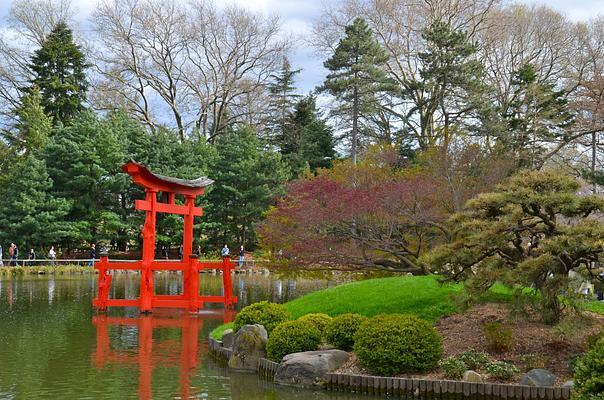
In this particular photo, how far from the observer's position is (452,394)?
953 cm

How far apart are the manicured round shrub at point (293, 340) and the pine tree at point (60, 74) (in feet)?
132

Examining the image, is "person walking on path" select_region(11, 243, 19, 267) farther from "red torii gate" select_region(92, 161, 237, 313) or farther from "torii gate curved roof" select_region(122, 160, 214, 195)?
"red torii gate" select_region(92, 161, 237, 313)

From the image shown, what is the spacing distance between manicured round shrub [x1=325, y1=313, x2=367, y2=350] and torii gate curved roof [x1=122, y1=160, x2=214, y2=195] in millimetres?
9594

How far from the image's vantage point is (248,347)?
39.0 feet

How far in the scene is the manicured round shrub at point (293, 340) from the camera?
36.7 feet

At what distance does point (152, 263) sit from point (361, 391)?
11035 millimetres

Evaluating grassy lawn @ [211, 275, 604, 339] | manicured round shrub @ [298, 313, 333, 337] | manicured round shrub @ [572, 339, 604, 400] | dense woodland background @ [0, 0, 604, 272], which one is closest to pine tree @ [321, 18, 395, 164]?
dense woodland background @ [0, 0, 604, 272]

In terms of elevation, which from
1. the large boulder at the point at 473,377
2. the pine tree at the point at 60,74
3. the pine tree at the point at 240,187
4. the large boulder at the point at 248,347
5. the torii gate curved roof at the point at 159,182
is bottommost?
the large boulder at the point at 473,377

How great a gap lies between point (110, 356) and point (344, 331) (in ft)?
14.7

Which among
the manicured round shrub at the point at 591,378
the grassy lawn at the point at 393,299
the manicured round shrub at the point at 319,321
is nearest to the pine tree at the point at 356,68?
the grassy lawn at the point at 393,299

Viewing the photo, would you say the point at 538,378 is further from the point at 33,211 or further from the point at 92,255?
the point at 33,211

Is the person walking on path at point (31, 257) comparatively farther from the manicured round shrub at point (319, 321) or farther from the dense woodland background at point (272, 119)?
the manicured round shrub at point (319, 321)

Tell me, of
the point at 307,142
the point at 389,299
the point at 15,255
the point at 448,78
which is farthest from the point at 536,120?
the point at 15,255

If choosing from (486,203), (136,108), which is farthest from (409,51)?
(486,203)
